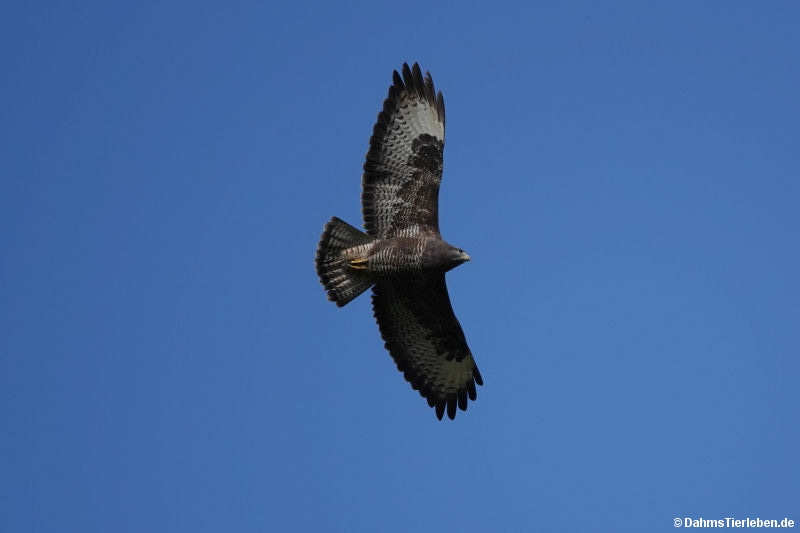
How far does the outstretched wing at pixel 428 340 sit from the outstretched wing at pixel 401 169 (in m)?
0.72

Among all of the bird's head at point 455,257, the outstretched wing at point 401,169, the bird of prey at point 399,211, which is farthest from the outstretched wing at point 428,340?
the outstretched wing at point 401,169

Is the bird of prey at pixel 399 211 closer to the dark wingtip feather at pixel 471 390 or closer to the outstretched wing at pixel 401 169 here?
the outstretched wing at pixel 401 169

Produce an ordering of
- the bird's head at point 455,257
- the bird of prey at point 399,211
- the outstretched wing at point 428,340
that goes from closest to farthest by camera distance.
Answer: the bird's head at point 455,257 → the bird of prey at point 399,211 → the outstretched wing at point 428,340

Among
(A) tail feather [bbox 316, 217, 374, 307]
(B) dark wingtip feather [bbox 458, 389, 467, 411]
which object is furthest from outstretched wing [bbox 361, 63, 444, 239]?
(B) dark wingtip feather [bbox 458, 389, 467, 411]

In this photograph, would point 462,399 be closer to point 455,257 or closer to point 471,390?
point 471,390

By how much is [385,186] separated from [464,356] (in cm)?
257

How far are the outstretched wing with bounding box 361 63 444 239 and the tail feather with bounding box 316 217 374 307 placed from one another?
25cm

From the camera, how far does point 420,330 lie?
1584cm

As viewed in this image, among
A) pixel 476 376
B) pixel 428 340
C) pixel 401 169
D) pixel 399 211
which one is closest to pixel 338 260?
pixel 399 211

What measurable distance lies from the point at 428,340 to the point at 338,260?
5.97 ft

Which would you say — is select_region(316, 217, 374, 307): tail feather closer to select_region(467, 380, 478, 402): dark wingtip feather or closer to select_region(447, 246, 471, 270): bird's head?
select_region(447, 246, 471, 270): bird's head

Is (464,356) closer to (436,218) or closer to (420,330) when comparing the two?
(420,330)

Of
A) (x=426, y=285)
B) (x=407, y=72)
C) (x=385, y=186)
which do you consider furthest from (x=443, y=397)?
(x=407, y=72)

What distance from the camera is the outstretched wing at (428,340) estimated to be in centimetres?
1550
